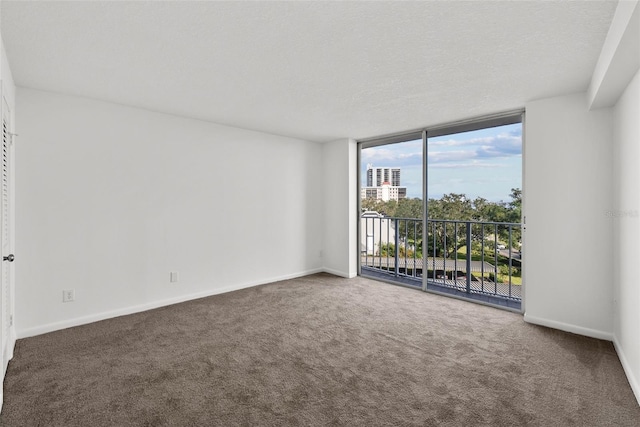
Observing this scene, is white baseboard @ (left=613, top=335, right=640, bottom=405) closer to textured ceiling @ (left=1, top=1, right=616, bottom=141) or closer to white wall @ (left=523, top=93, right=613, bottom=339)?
white wall @ (left=523, top=93, right=613, bottom=339)

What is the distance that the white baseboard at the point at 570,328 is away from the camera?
2826 mm

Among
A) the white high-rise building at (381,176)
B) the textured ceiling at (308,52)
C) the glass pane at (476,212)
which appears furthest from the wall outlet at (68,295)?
the glass pane at (476,212)

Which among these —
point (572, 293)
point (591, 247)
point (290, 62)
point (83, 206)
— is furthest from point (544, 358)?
point (83, 206)

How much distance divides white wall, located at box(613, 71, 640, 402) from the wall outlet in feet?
15.1

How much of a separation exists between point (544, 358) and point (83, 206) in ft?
14.4

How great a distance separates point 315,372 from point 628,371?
2.22 metres

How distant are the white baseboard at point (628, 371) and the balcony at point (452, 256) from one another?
1.04 metres

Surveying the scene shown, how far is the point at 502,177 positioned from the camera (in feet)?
12.7

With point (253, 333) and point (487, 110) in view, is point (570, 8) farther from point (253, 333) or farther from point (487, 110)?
point (253, 333)

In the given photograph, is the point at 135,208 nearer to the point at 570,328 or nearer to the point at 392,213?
the point at 392,213

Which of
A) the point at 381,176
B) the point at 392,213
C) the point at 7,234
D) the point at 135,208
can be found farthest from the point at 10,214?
the point at 392,213

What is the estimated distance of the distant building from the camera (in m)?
4.95

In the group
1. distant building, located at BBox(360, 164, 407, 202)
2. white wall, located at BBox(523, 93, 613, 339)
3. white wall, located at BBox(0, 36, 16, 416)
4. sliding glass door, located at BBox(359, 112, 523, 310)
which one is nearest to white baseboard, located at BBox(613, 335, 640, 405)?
white wall, located at BBox(523, 93, 613, 339)

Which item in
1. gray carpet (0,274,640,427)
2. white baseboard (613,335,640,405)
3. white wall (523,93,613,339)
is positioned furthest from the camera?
white wall (523,93,613,339)
